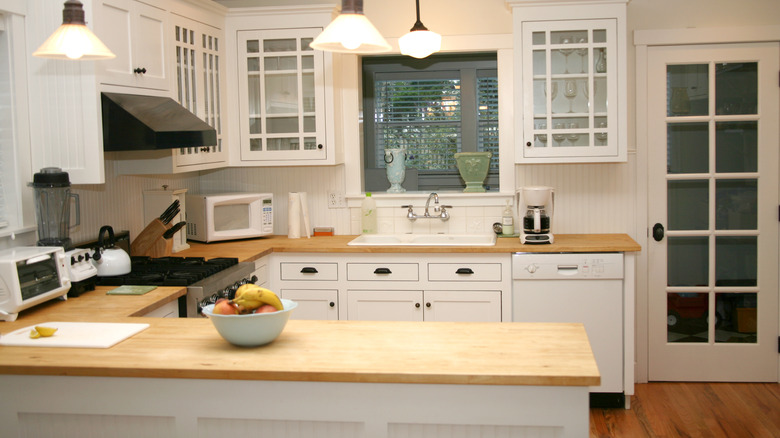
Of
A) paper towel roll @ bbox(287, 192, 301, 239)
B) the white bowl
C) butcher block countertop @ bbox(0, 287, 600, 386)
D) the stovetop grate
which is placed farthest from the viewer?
paper towel roll @ bbox(287, 192, 301, 239)

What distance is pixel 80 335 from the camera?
2.33 m

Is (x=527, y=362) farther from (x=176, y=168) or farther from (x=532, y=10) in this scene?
(x=532, y=10)

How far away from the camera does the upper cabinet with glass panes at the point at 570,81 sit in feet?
13.4

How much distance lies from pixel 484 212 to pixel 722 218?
1.41 meters

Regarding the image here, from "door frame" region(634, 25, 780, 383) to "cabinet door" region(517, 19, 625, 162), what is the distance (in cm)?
35

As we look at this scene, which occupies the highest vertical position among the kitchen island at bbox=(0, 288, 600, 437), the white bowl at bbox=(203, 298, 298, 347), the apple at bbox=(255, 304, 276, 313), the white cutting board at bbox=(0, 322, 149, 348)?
the apple at bbox=(255, 304, 276, 313)

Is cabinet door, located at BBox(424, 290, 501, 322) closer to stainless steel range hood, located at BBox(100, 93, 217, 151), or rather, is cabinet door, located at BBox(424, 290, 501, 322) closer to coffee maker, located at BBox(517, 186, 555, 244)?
coffee maker, located at BBox(517, 186, 555, 244)

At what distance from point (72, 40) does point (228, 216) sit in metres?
2.11

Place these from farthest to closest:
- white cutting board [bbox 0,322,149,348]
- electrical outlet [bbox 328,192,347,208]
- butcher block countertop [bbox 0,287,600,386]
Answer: electrical outlet [bbox 328,192,347,208], white cutting board [bbox 0,322,149,348], butcher block countertop [bbox 0,287,600,386]

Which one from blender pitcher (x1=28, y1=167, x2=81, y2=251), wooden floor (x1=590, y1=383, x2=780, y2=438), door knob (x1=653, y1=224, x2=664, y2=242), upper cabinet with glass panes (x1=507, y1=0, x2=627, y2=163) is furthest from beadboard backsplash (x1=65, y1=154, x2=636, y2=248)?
wooden floor (x1=590, y1=383, x2=780, y2=438)

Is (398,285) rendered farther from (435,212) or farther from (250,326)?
(250,326)

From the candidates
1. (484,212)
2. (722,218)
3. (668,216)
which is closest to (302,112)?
(484,212)

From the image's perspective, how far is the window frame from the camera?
4.77 meters

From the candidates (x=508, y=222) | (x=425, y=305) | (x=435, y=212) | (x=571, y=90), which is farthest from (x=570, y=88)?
(x=425, y=305)
